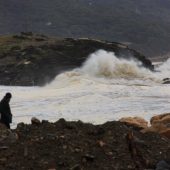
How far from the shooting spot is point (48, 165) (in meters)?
9.19

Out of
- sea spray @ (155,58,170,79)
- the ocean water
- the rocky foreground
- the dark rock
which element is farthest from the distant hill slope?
the dark rock

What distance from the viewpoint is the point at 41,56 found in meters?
44.4

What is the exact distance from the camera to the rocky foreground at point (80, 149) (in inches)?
365

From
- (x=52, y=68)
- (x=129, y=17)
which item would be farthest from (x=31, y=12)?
(x=52, y=68)

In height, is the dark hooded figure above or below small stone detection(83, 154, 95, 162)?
above

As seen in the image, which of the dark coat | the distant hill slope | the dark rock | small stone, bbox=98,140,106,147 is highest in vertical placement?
the distant hill slope

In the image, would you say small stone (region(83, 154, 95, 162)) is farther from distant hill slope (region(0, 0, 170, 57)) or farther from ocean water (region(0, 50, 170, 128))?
distant hill slope (region(0, 0, 170, 57))

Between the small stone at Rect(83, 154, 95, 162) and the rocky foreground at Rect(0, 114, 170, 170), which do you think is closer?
the rocky foreground at Rect(0, 114, 170, 170)

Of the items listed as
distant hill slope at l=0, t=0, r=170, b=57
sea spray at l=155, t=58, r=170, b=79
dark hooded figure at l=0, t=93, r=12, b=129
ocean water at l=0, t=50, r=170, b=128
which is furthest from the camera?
distant hill slope at l=0, t=0, r=170, b=57

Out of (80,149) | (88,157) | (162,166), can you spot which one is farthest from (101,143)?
(162,166)

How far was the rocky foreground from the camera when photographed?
30.5 ft

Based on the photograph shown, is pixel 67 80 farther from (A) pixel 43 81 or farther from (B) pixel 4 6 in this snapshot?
(B) pixel 4 6

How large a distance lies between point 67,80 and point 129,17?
11753cm

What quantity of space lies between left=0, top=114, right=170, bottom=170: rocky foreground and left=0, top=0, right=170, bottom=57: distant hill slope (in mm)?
111947
